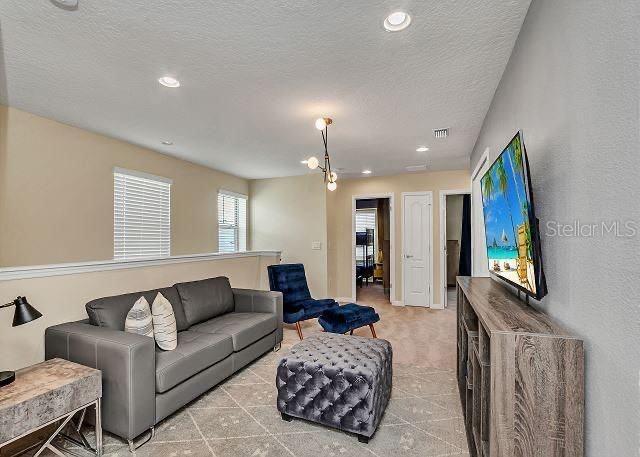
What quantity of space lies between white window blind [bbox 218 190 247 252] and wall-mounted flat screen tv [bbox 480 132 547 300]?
4.69 metres

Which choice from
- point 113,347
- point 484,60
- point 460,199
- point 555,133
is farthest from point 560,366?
point 460,199

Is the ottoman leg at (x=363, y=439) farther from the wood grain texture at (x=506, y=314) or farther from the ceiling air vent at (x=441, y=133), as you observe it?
the ceiling air vent at (x=441, y=133)

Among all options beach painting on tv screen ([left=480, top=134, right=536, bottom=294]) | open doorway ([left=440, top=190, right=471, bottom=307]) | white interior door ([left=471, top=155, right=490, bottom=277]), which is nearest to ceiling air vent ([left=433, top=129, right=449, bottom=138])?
white interior door ([left=471, top=155, right=490, bottom=277])

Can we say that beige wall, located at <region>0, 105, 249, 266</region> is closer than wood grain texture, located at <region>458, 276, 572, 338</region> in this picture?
No

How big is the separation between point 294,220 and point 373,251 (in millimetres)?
3986

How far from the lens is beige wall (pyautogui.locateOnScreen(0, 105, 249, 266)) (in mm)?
2871

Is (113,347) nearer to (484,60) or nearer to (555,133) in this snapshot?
(555,133)

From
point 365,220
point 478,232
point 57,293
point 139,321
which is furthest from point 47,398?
point 365,220

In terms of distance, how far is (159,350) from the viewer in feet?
7.88

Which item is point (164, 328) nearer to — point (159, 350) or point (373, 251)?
point (159, 350)

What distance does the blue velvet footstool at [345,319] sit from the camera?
3.49 m

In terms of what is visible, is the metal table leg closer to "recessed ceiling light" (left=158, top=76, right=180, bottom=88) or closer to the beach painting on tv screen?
"recessed ceiling light" (left=158, top=76, right=180, bottom=88)

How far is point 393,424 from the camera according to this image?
2199mm

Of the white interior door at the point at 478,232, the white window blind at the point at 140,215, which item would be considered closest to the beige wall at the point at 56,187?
the white window blind at the point at 140,215
